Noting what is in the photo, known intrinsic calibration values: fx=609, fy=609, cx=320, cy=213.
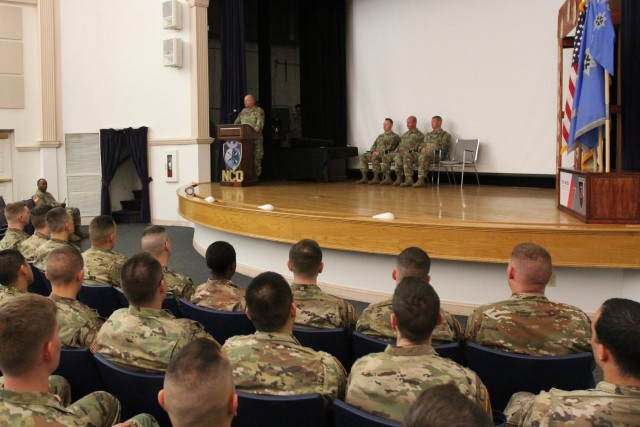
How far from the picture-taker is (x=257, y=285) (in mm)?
2090

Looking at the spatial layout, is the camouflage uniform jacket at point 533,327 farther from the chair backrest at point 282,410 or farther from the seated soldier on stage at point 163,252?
the seated soldier on stage at point 163,252

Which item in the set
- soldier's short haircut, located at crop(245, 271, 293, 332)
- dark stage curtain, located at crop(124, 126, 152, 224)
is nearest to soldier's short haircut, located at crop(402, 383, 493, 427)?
soldier's short haircut, located at crop(245, 271, 293, 332)

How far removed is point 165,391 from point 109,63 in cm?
1056

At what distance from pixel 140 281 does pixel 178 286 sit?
43.4 inches

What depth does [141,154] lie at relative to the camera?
1064 centimetres

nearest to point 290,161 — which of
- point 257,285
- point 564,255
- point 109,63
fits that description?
point 109,63

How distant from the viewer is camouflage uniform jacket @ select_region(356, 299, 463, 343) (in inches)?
103

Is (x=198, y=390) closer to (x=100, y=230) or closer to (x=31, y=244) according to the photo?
(x=100, y=230)

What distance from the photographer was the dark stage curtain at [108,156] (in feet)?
35.5

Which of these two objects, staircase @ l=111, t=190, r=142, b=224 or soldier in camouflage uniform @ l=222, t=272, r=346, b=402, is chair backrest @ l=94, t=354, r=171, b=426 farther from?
staircase @ l=111, t=190, r=142, b=224

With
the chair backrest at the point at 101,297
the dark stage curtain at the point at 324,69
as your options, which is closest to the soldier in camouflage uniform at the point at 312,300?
the chair backrest at the point at 101,297

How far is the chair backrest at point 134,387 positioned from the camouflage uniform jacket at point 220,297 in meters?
0.87

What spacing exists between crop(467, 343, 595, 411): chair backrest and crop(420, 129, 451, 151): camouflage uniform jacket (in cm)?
697

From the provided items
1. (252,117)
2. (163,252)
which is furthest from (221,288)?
(252,117)
